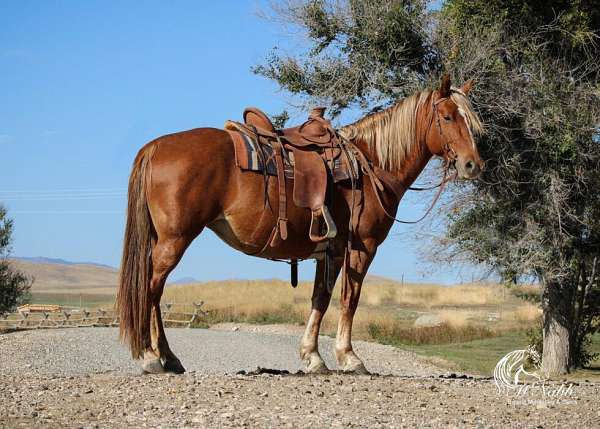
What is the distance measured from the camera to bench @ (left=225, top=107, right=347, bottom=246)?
339 inches

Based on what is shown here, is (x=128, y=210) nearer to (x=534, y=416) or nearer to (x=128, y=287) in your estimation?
(x=128, y=287)

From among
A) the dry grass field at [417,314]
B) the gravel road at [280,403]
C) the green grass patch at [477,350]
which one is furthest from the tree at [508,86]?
the gravel road at [280,403]

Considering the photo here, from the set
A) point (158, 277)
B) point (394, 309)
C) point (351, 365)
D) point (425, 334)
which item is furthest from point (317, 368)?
point (394, 309)

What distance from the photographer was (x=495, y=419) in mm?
7055

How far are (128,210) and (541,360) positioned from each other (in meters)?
12.5

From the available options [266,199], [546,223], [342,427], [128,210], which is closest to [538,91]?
[546,223]

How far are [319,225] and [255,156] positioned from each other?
999mm

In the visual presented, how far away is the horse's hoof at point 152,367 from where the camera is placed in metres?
8.34

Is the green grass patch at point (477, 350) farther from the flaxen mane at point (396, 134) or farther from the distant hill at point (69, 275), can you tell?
the distant hill at point (69, 275)

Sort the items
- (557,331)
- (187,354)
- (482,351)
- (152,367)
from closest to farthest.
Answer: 1. (152,367)
2. (557,331)
3. (187,354)
4. (482,351)

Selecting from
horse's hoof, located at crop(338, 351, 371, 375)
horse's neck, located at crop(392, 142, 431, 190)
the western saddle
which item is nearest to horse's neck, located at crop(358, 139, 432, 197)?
horse's neck, located at crop(392, 142, 431, 190)

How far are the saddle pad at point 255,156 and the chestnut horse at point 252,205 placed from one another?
0.09m

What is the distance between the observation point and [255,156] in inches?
336

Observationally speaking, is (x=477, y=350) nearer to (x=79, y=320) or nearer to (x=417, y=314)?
(x=79, y=320)
